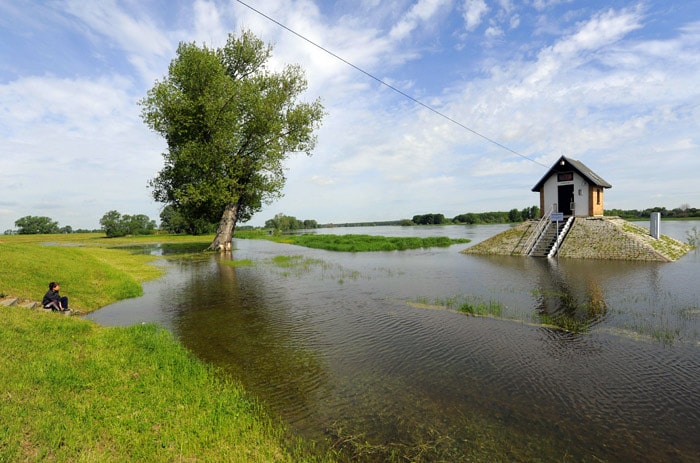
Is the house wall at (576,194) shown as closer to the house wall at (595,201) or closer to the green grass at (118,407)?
the house wall at (595,201)

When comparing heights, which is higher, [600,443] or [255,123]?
[255,123]

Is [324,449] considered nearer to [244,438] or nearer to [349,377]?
[244,438]

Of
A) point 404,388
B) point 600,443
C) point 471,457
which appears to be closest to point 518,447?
point 471,457

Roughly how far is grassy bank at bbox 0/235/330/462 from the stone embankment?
32.1 meters

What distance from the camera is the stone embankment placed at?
1054 inches

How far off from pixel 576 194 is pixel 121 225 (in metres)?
128

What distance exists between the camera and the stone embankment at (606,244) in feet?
87.9

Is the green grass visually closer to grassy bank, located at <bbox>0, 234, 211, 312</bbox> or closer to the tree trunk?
grassy bank, located at <bbox>0, 234, 211, 312</bbox>

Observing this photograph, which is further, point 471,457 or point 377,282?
point 377,282

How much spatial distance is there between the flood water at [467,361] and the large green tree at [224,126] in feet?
78.3

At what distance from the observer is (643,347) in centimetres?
943

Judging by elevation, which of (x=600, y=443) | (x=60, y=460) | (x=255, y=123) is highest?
(x=255, y=123)

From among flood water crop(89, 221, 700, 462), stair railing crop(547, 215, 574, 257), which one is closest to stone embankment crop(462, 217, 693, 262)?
stair railing crop(547, 215, 574, 257)

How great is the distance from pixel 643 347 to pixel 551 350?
8.66ft
